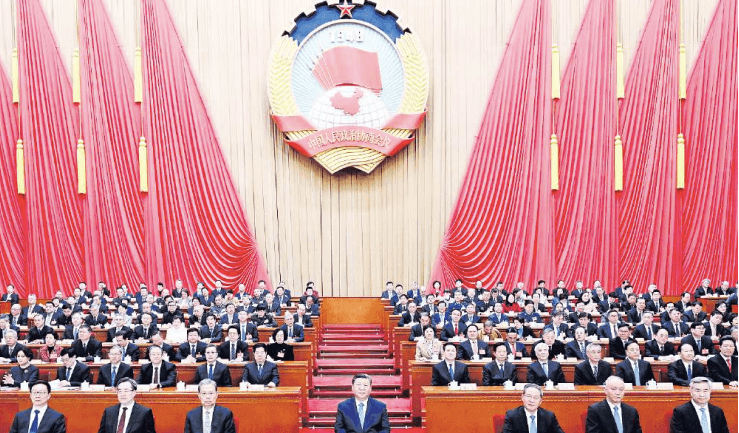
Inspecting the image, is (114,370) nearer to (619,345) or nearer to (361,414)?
(361,414)

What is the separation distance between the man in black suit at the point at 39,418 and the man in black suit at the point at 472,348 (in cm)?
331

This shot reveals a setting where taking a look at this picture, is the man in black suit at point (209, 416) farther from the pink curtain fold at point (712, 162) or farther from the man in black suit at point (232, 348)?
the pink curtain fold at point (712, 162)

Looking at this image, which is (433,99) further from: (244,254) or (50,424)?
(50,424)

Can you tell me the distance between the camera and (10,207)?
10.5 meters

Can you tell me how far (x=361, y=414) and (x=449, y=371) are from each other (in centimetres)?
144

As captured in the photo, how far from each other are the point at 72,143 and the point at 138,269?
79.2 inches

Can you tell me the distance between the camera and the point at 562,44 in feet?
35.6

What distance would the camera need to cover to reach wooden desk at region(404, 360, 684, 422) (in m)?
5.77

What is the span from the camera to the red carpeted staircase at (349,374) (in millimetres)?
6121

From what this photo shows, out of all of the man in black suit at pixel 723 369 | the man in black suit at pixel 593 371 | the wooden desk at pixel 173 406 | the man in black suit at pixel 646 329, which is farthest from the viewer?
the man in black suit at pixel 646 329

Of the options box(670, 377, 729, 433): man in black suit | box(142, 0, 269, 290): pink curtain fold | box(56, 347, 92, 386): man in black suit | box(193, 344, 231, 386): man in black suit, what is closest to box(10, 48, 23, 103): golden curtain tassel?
box(142, 0, 269, 290): pink curtain fold

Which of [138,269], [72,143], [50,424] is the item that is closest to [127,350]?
[50,424]

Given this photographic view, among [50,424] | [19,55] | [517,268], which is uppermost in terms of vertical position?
[19,55]

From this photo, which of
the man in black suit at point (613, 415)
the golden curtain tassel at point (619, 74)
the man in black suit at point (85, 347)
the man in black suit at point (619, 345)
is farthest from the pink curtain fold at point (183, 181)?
the man in black suit at point (613, 415)
